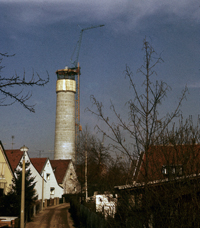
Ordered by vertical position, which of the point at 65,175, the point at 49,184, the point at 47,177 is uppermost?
the point at 65,175

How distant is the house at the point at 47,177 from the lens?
48.2m

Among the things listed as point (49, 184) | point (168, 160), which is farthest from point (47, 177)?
point (168, 160)

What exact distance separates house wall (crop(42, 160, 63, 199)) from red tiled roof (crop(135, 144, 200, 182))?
146 ft

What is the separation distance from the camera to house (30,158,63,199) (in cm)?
4816

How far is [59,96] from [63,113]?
641cm

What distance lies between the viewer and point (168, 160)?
5.71 meters

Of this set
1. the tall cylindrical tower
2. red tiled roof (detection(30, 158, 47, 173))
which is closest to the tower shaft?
the tall cylindrical tower

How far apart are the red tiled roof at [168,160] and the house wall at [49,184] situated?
4442cm

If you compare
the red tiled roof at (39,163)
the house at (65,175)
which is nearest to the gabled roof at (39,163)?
the red tiled roof at (39,163)

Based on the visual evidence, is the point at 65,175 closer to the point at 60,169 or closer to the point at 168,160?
the point at 60,169

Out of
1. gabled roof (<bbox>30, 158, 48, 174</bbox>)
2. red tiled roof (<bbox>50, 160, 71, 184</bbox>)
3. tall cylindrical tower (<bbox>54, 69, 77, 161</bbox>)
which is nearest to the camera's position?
gabled roof (<bbox>30, 158, 48, 174</bbox>)

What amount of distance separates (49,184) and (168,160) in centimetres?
4710

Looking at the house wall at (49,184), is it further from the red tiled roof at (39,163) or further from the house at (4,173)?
the house at (4,173)

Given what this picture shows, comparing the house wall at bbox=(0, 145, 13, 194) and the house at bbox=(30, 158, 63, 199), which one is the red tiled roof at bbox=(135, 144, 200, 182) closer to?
the house wall at bbox=(0, 145, 13, 194)
